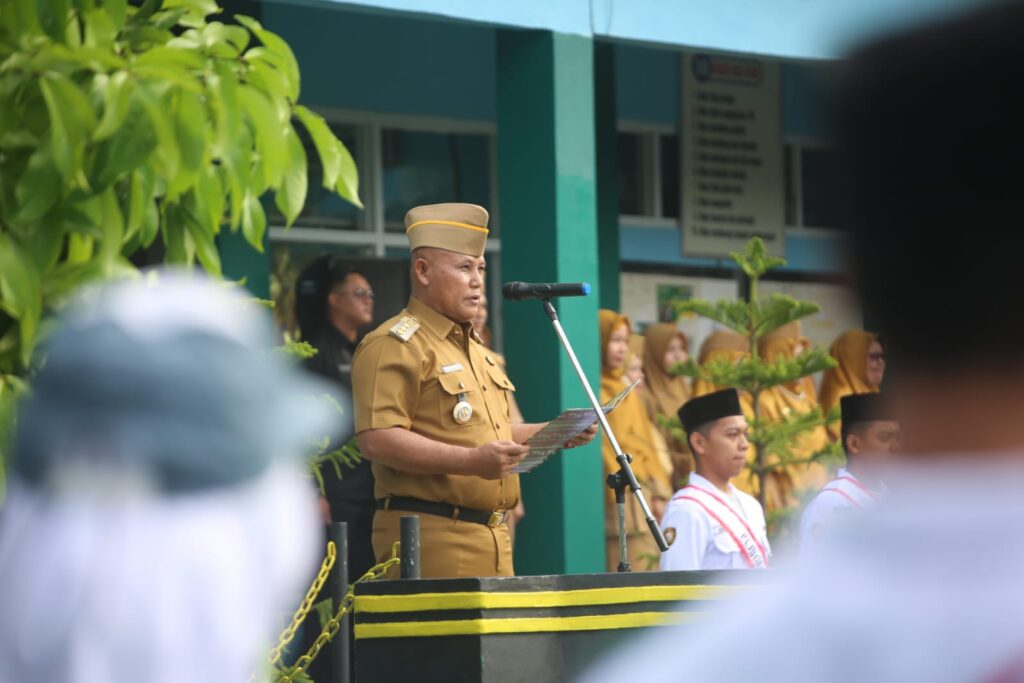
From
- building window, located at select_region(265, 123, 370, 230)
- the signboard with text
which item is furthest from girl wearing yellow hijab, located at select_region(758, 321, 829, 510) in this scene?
building window, located at select_region(265, 123, 370, 230)

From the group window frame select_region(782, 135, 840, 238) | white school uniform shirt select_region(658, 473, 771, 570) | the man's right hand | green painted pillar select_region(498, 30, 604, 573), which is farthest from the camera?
window frame select_region(782, 135, 840, 238)

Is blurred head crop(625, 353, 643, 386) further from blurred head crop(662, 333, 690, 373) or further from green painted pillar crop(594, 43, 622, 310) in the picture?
green painted pillar crop(594, 43, 622, 310)

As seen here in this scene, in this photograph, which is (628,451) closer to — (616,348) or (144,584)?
(616,348)

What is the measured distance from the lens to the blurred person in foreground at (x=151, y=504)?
4.25ft

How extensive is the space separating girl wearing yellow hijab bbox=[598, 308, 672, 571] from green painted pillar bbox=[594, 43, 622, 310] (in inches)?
78.0

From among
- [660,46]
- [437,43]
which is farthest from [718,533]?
[437,43]

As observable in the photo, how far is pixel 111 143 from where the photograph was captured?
7.15 feet

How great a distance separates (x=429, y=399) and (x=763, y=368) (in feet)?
12.0

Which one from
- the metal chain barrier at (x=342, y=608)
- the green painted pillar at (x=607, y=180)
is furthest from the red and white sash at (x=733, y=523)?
the green painted pillar at (x=607, y=180)

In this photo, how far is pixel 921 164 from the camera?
0.94m

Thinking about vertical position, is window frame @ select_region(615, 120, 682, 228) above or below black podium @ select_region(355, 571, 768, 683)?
above

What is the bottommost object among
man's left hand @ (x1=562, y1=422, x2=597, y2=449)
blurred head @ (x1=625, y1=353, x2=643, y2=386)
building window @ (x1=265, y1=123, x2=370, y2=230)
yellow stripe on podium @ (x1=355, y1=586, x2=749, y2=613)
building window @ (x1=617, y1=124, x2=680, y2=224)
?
yellow stripe on podium @ (x1=355, y1=586, x2=749, y2=613)

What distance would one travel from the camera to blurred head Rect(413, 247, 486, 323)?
17.0 feet

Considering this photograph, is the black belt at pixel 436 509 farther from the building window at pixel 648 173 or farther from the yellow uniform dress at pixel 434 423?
the building window at pixel 648 173
